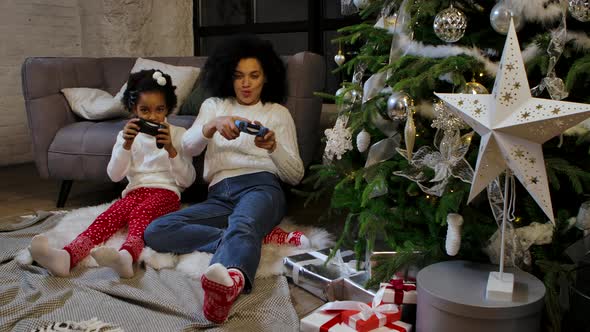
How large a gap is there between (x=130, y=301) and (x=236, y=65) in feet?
3.13

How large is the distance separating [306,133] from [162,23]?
207cm

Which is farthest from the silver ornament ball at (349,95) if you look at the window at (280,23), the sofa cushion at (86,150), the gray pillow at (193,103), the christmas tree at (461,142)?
the window at (280,23)

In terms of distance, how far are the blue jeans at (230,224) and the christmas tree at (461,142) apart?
1.25 ft

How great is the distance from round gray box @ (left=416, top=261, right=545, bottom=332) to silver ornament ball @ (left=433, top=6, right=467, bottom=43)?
519 millimetres

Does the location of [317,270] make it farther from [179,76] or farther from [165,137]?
[179,76]

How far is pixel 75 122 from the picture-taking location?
2619 millimetres

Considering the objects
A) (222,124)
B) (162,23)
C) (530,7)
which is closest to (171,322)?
(222,124)

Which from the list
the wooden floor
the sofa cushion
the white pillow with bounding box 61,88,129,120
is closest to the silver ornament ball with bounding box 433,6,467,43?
the wooden floor

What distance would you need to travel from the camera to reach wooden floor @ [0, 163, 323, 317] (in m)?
2.49

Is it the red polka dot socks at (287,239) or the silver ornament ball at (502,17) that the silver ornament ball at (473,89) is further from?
the red polka dot socks at (287,239)

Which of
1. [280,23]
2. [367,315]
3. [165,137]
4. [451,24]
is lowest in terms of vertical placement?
[367,315]

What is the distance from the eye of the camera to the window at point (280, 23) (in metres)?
3.56

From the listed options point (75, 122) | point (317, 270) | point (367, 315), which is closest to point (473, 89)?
point (367, 315)

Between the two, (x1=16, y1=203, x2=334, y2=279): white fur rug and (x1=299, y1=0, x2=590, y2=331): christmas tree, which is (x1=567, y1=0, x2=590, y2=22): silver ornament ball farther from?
(x1=16, y1=203, x2=334, y2=279): white fur rug
